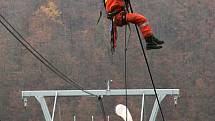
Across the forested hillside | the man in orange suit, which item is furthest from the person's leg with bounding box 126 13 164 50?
the forested hillside

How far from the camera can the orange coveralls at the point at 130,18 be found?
6.82 metres

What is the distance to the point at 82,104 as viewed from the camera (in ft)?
148

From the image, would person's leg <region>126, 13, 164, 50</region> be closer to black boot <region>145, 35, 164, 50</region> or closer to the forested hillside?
black boot <region>145, 35, 164, 50</region>

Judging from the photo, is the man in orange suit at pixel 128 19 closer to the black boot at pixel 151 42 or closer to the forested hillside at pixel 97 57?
the black boot at pixel 151 42

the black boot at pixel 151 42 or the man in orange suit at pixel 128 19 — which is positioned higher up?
the man in orange suit at pixel 128 19

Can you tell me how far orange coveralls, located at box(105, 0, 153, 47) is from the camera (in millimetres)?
6824

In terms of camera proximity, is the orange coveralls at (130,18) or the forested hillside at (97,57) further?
the forested hillside at (97,57)

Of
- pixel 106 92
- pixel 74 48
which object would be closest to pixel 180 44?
pixel 74 48

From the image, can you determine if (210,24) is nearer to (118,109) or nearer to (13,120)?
(13,120)

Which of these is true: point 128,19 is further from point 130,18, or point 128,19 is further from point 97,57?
point 97,57

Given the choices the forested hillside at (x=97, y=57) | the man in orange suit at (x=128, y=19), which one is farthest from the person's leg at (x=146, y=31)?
the forested hillside at (x=97, y=57)

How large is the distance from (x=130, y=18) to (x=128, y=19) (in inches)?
1.1

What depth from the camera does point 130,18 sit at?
273 inches

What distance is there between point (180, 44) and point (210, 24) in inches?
184
